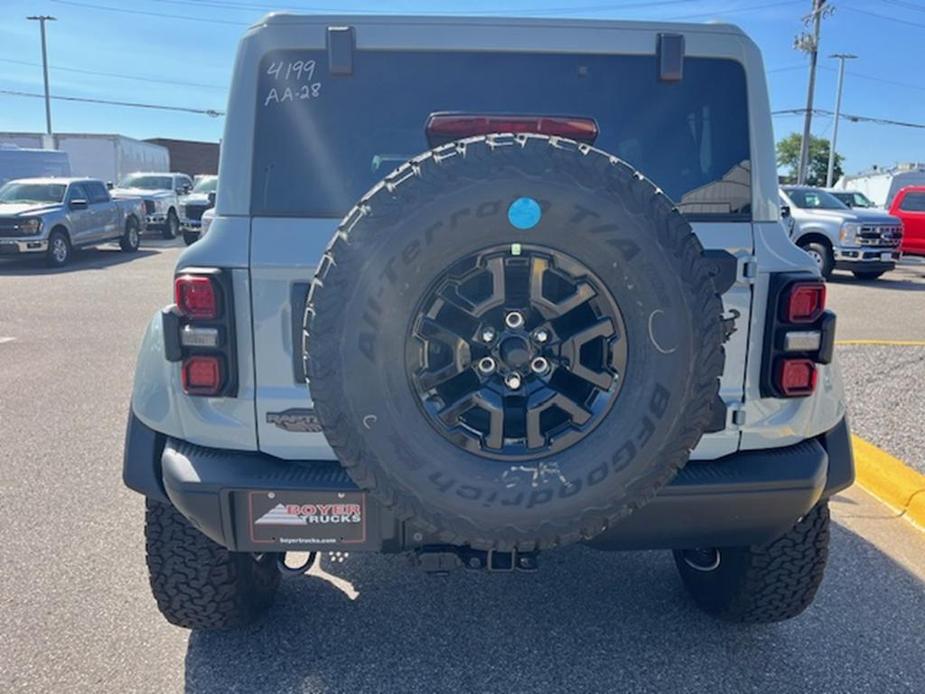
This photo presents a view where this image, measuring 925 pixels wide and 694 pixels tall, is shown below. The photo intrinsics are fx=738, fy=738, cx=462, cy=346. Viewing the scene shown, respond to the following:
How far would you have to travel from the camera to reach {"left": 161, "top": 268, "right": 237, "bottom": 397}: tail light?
83.2 inches

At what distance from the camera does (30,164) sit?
22.4 m

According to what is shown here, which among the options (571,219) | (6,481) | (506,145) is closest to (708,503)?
(571,219)

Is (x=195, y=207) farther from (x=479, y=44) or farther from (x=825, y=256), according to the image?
(x=825, y=256)

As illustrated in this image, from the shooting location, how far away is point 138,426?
2385 millimetres

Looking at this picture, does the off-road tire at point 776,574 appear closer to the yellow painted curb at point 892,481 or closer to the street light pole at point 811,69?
the yellow painted curb at point 892,481

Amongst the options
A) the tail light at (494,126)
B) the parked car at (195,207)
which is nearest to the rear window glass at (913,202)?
the parked car at (195,207)

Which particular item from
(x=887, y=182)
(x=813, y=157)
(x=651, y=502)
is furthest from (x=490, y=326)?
(x=813, y=157)

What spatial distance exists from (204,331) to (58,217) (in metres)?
14.7

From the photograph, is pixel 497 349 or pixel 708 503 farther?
pixel 708 503

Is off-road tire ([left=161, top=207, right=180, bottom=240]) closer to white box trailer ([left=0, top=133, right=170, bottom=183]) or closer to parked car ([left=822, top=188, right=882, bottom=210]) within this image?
white box trailer ([left=0, top=133, right=170, bottom=183])

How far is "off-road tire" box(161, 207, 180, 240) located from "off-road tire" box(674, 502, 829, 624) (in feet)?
72.3

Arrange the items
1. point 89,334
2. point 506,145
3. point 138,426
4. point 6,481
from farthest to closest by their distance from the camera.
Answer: point 89,334 < point 6,481 < point 138,426 < point 506,145

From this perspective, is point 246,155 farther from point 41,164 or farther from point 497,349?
point 41,164

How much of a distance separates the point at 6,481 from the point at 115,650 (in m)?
2.03
